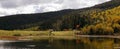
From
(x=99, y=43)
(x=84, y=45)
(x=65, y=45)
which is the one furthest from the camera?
(x=99, y=43)

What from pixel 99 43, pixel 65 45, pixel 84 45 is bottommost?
pixel 99 43

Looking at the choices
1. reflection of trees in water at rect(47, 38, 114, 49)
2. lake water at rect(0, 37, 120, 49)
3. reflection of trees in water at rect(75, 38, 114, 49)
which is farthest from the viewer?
lake water at rect(0, 37, 120, 49)

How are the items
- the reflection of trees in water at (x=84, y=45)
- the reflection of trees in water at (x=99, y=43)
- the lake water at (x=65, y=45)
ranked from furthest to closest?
the lake water at (x=65, y=45) < the reflection of trees in water at (x=84, y=45) < the reflection of trees in water at (x=99, y=43)

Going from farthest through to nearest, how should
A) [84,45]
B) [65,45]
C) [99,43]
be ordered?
[99,43]
[65,45]
[84,45]

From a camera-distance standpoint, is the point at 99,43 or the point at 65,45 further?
the point at 99,43

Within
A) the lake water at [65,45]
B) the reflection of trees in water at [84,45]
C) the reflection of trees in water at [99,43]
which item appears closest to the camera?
the reflection of trees in water at [99,43]

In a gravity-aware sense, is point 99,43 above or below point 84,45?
below

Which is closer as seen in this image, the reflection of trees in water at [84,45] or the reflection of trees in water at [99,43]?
the reflection of trees in water at [99,43]

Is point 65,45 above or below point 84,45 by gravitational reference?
below

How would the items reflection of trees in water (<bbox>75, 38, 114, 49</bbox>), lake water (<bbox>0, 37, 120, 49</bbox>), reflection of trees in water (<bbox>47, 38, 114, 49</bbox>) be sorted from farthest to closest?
lake water (<bbox>0, 37, 120, 49</bbox>) → reflection of trees in water (<bbox>47, 38, 114, 49</bbox>) → reflection of trees in water (<bbox>75, 38, 114, 49</bbox>)

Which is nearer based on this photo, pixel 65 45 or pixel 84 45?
pixel 84 45

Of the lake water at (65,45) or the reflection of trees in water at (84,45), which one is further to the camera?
the lake water at (65,45)

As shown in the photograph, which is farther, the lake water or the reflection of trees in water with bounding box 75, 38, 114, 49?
the lake water

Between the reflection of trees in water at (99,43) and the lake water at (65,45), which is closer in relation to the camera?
the reflection of trees in water at (99,43)
